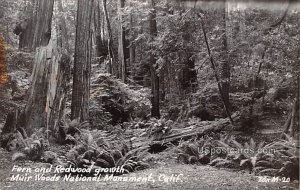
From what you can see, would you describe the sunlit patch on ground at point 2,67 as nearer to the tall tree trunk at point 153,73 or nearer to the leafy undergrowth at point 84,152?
the leafy undergrowth at point 84,152

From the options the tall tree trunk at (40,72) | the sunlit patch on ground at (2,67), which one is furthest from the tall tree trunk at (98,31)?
the sunlit patch on ground at (2,67)

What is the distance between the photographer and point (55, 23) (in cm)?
568

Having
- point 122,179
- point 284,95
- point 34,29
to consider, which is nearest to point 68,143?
point 122,179

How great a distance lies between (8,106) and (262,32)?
4.11 metres

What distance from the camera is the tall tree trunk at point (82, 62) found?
5.62m

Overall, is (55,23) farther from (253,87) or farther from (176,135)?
(253,87)

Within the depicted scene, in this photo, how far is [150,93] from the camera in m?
5.73

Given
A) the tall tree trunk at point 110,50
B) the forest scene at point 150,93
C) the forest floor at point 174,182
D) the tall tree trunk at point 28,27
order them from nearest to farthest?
the forest floor at point 174,182 < the forest scene at point 150,93 < the tall tree trunk at point 28,27 < the tall tree trunk at point 110,50

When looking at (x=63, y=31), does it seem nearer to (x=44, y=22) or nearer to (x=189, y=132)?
(x=44, y=22)

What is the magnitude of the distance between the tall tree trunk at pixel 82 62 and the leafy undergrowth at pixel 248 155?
5.40ft

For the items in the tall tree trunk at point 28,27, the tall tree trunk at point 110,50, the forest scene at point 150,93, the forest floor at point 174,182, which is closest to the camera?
the forest floor at point 174,182

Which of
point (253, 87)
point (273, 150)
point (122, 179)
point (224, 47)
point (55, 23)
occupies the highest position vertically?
point (55, 23)

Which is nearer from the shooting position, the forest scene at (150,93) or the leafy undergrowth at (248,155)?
the forest scene at (150,93)

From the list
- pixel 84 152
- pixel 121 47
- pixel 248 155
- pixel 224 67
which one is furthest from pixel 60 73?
pixel 248 155
